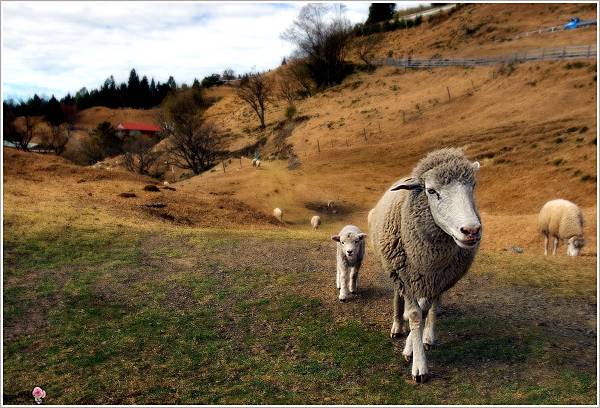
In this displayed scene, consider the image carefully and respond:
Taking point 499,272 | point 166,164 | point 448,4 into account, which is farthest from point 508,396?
point 448,4

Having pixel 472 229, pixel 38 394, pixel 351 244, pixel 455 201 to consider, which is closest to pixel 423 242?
pixel 455 201

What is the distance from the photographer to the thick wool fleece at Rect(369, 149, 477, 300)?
655 cm

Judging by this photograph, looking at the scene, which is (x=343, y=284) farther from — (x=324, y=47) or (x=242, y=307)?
(x=324, y=47)

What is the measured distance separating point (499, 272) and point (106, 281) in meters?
9.55

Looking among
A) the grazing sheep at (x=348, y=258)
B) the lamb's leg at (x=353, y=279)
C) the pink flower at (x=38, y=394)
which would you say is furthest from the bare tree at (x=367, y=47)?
the pink flower at (x=38, y=394)

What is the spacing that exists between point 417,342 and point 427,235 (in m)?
1.56

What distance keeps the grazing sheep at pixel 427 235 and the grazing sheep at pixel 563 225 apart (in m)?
12.7

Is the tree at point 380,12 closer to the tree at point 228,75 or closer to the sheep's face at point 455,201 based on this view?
the tree at point 228,75

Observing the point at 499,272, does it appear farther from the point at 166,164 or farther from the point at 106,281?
the point at 166,164

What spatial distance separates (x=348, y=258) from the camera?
403 inches

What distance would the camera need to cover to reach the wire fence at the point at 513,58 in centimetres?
4344

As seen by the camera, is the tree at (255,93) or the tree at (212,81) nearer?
the tree at (255,93)

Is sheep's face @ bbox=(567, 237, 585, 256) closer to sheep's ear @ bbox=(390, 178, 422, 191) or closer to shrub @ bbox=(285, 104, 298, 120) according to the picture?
sheep's ear @ bbox=(390, 178, 422, 191)

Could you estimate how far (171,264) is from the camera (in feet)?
42.1
